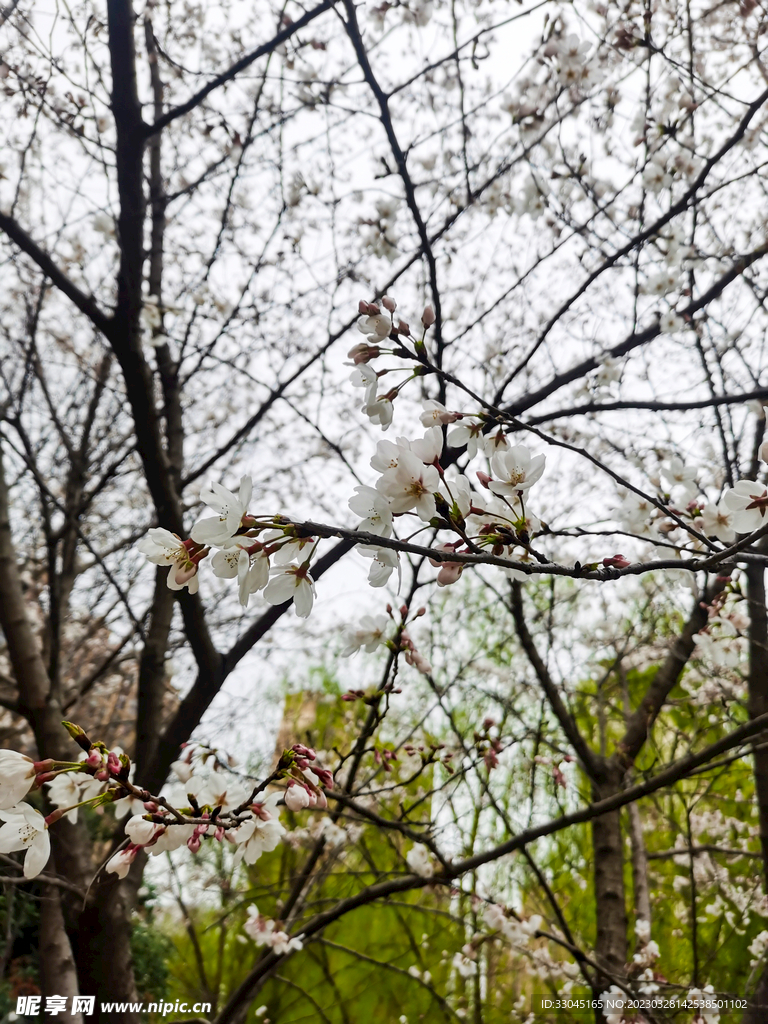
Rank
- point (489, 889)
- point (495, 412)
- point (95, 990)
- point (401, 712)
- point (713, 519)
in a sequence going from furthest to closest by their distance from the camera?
point (401, 712)
point (489, 889)
point (95, 990)
point (713, 519)
point (495, 412)

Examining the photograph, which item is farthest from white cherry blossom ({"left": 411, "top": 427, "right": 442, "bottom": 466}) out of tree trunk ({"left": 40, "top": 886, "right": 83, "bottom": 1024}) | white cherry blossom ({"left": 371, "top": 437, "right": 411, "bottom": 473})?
tree trunk ({"left": 40, "top": 886, "right": 83, "bottom": 1024})

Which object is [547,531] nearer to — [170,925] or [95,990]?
[95,990]

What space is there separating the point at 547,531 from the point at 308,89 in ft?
9.82

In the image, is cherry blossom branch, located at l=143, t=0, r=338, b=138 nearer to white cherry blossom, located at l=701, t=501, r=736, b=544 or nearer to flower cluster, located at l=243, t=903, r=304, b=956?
white cherry blossom, located at l=701, t=501, r=736, b=544

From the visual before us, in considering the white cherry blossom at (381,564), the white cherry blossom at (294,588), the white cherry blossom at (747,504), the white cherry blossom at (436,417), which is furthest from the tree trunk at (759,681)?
the white cherry blossom at (294,588)

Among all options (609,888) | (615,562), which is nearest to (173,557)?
(615,562)

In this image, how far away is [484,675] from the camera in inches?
232

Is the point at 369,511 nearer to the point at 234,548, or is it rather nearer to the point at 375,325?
the point at 234,548

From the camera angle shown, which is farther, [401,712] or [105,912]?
[401,712]

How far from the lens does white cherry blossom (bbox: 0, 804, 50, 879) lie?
101cm

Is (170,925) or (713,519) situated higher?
(713,519)

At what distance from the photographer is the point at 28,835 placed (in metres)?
1.04

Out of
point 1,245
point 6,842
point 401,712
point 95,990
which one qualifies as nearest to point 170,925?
point 401,712

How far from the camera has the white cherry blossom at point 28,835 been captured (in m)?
1.01
